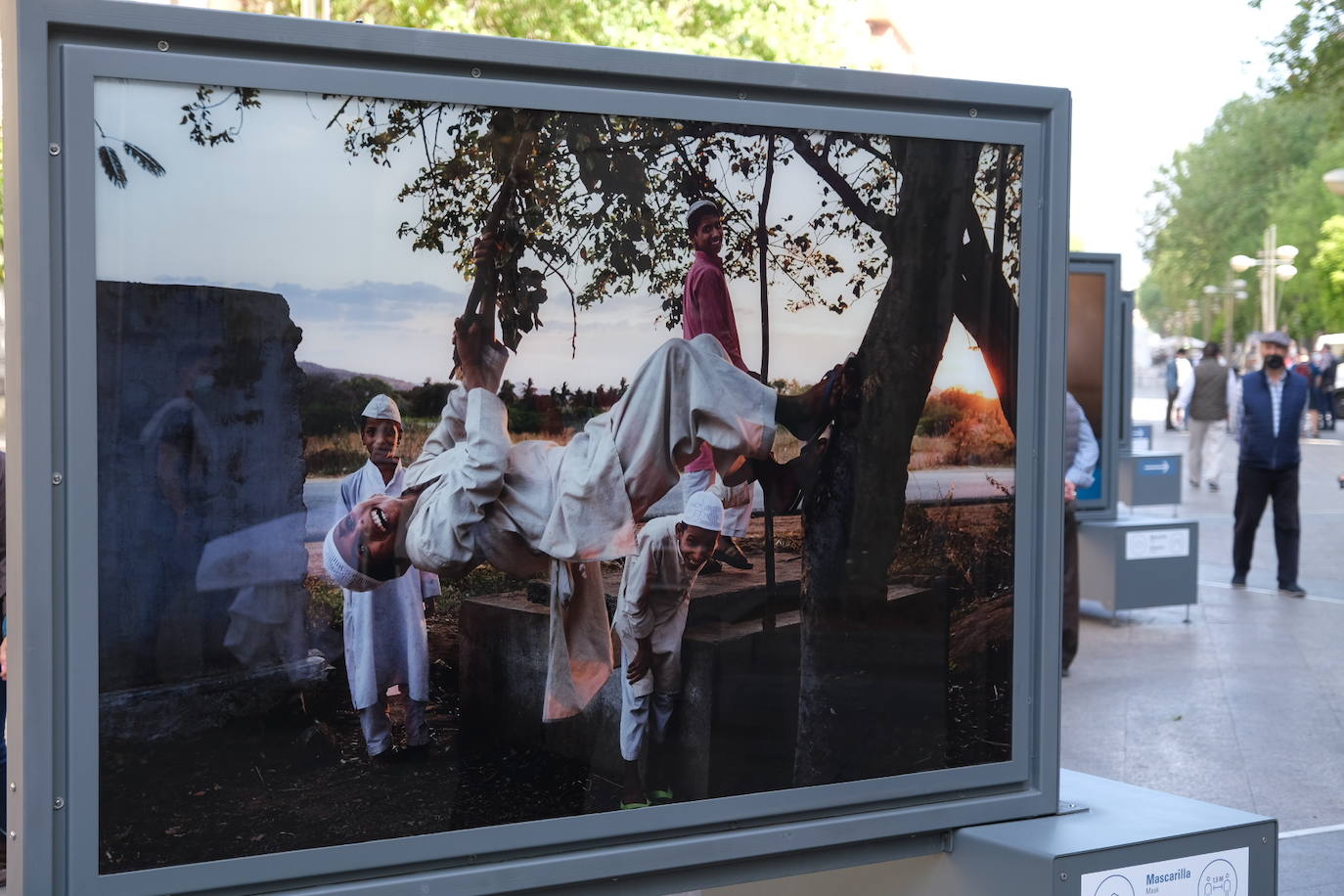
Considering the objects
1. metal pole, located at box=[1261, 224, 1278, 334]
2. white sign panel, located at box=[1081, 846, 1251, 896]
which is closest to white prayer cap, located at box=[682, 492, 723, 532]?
white sign panel, located at box=[1081, 846, 1251, 896]

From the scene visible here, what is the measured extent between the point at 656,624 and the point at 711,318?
25.3 inches

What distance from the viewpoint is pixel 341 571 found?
2643mm

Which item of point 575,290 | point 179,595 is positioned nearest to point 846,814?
point 575,290

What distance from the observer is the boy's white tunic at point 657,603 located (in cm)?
288

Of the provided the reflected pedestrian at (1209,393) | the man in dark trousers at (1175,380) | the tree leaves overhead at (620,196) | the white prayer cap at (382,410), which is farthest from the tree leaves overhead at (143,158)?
the man in dark trousers at (1175,380)

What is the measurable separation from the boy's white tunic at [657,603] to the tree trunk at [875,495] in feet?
0.99

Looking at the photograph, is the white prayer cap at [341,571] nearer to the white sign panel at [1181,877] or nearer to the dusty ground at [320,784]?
the dusty ground at [320,784]

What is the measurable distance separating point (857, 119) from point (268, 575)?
155cm

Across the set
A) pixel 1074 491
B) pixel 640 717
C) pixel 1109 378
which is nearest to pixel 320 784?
pixel 640 717

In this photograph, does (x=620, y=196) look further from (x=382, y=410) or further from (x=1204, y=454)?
(x=1204, y=454)

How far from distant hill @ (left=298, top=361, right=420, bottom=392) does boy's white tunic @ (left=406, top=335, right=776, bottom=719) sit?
102 millimetres

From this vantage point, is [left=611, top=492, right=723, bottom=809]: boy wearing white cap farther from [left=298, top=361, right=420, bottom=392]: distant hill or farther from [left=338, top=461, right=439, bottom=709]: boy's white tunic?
[left=298, top=361, right=420, bottom=392]: distant hill

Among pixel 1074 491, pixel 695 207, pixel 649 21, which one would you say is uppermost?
pixel 649 21

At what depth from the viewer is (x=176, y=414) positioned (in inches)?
98.5
